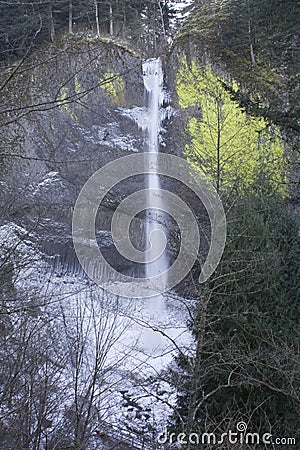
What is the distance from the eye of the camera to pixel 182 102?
1739cm

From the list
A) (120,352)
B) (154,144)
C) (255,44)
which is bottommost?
(120,352)

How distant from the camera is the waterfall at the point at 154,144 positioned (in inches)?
716

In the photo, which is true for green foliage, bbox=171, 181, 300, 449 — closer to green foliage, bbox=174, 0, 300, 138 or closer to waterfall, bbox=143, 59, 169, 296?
green foliage, bbox=174, 0, 300, 138

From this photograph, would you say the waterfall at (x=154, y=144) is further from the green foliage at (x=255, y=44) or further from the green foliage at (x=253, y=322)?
the green foliage at (x=253, y=322)

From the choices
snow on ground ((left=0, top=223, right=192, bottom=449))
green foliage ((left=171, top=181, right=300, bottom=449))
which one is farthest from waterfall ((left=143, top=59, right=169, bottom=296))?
green foliage ((left=171, top=181, right=300, bottom=449))

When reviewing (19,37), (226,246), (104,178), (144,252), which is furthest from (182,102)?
(19,37)

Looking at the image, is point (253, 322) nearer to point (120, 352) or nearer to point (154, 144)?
point (120, 352)

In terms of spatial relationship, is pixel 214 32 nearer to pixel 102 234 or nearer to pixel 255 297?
pixel 102 234

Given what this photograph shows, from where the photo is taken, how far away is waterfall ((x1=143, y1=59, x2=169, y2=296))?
18.2 m

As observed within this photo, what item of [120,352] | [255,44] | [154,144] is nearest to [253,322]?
[120,352]

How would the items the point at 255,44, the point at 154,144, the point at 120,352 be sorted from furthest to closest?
the point at 154,144 < the point at 255,44 < the point at 120,352

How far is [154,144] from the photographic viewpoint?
60.8 ft

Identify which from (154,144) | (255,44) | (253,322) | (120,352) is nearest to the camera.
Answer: (253,322)

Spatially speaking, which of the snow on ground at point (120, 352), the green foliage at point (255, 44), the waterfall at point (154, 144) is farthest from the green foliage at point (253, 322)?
the waterfall at point (154, 144)
